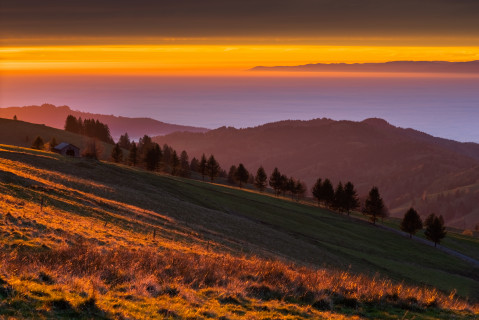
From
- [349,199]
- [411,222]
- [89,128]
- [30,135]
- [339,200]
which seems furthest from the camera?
[89,128]

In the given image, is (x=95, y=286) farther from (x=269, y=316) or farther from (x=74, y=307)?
(x=269, y=316)

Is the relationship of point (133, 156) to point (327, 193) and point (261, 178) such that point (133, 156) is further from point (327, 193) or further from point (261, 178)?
point (327, 193)

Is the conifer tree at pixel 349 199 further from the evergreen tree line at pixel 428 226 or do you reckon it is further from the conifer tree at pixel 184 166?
the conifer tree at pixel 184 166

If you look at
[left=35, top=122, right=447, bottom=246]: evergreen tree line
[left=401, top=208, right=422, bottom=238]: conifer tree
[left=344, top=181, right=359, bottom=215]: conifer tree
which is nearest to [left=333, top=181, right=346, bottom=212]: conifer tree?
[left=35, top=122, right=447, bottom=246]: evergreen tree line

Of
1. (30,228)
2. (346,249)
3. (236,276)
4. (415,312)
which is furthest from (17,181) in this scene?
(346,249)

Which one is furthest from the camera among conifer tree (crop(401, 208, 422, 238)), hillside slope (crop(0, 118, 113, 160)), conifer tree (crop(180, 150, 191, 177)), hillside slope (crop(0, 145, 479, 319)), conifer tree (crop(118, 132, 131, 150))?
conifer tree (crop(118, 132, 131, 150))

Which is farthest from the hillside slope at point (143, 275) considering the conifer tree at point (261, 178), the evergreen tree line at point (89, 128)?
the evergreen tree line at point (89, 128)

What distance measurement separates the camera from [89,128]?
191125 mm

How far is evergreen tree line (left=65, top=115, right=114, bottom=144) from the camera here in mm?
187375

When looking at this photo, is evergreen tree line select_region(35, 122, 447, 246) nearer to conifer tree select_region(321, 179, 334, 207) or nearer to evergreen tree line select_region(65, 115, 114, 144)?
conifer tree select_region(321, 179, 334, 207)

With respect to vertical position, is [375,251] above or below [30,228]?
below

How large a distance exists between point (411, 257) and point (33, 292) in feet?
231

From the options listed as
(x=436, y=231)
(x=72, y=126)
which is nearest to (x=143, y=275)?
(x=436, y=231)

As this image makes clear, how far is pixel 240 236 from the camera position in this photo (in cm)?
4544
